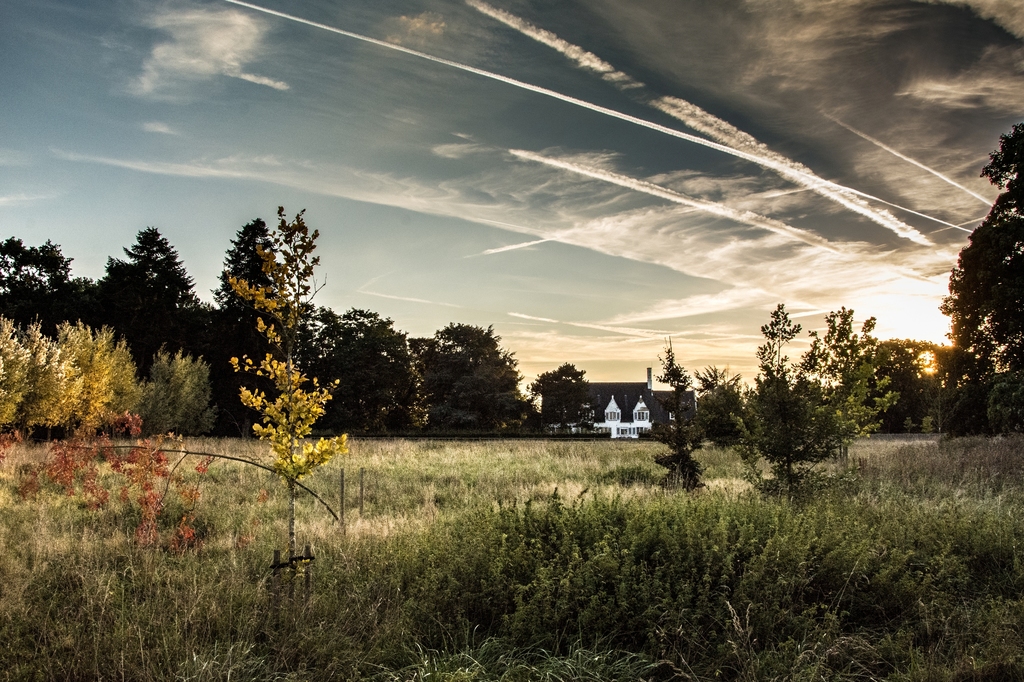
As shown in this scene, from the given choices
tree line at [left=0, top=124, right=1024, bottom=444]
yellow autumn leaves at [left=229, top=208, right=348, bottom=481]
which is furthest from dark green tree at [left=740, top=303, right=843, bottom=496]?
yellow autumn leaves at [left=229, top=208, right=348, bottom=481]

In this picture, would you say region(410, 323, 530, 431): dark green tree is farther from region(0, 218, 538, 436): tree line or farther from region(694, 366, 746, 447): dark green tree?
region(694, 366, 746, 447): dark green tree

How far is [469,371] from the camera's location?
165ft

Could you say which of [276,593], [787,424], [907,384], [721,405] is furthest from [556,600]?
[907,384]

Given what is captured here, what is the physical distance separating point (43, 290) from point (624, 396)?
180 feet

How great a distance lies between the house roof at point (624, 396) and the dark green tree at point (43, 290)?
4748cm

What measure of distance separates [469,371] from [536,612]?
148 ft

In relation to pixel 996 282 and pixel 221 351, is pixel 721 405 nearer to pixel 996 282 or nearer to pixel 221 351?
pixel 996 282

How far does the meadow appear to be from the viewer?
4.61m

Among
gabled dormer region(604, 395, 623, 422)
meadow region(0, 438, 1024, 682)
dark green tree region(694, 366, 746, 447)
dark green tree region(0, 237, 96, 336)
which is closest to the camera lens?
meadow region(0, 438, 1024, 682)

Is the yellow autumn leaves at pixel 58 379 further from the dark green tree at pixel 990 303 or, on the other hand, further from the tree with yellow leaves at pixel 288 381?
the dark green tree at pixel 990 303

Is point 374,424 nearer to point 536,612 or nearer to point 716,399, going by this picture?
point 716,399

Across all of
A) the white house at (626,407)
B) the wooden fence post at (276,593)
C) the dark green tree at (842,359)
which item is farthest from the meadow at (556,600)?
the white house at (626,407)

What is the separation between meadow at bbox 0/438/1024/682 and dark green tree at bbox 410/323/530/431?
1560 inches

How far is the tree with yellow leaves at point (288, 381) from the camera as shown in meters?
5.34
